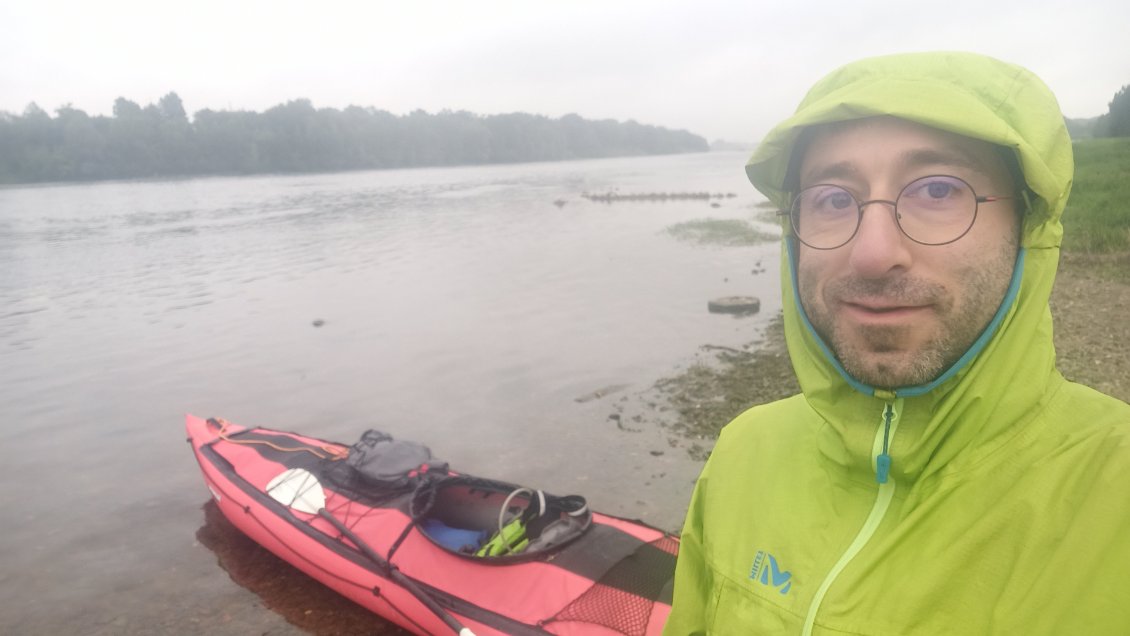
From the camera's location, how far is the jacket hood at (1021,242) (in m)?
1.44

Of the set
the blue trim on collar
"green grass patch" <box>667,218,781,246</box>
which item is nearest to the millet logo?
the blue trim on collar

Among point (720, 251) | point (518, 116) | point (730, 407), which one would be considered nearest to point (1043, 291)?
point (730, 407)

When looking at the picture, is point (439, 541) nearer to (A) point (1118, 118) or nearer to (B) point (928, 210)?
(B) point (928, 210)

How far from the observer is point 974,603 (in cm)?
141

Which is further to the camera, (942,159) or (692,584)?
(692,584)

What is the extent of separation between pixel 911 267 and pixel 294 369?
13.3m

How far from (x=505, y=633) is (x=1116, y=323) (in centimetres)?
987

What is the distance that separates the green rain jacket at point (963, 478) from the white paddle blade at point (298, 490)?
17.1 ft

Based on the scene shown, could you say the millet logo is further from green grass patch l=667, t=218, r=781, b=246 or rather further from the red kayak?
green grass patch l=667, t=218, r=781, b=246

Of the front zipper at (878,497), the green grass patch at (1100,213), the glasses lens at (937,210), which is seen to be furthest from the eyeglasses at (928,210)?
the green grass patch at (1100,213)

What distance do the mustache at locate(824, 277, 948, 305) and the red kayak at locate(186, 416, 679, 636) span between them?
9.92 feet

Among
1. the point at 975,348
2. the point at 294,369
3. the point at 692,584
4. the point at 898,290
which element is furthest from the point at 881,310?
the point at 294,369

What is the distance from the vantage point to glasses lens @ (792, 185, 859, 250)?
66.0 inches

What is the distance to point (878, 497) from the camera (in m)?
1.61
